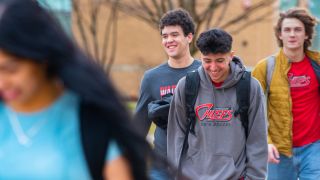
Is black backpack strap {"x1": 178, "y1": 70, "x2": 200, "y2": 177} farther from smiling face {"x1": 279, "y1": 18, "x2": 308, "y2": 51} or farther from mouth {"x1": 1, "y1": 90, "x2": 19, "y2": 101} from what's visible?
mouth {"x1": 1, "y1": 90, "x2": 19, "y2": 101}

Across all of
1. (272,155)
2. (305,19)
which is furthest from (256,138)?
(305,19)

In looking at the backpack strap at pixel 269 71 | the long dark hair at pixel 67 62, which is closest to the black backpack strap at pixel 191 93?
the backpack strap at pixel 269 71

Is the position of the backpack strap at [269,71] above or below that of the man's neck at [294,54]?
below

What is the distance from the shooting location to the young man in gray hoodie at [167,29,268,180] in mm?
6031

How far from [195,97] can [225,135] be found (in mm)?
363

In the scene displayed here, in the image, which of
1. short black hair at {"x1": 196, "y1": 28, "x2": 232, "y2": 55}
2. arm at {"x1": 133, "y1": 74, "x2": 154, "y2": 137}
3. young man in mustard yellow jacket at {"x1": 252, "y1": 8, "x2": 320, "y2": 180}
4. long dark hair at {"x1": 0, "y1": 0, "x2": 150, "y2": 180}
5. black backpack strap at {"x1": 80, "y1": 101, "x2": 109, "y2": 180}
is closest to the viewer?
long dark hair at {"x1": 0, "y1": 0, "x2": 150, "y2": 180}

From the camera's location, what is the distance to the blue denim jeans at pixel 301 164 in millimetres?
7227

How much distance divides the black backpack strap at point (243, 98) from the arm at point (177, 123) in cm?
41

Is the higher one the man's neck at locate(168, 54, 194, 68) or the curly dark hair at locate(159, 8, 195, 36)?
the curly dark hair at locate(159, 8, 195, 36)

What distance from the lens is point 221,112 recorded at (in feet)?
19.8

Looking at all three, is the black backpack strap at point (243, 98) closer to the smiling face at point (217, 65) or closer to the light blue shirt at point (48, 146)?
the smiling face at point (217, 65)

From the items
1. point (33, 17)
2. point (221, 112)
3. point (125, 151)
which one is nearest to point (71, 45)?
point (33, 17)

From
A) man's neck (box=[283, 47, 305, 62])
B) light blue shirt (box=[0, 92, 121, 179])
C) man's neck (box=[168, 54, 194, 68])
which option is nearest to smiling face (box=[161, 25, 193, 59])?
man's neck (box=[168, 54, 194, 68])

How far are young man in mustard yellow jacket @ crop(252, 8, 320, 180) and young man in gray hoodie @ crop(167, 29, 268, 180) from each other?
1.03m
